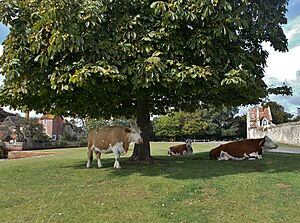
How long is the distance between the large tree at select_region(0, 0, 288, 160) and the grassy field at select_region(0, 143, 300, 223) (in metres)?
2.44

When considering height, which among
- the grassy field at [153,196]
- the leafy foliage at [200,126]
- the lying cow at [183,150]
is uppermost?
the leafy foliage at [200,126]

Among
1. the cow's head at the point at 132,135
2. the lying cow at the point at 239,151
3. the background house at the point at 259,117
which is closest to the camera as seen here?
the cow's head at the point at 132,135

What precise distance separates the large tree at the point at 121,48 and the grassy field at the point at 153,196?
2.44m

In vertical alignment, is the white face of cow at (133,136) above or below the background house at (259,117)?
below

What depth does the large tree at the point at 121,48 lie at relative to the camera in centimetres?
878

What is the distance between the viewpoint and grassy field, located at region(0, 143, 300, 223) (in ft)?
22.3

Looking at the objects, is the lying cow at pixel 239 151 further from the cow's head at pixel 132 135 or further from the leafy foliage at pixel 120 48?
the cow's head at pixel 132 135

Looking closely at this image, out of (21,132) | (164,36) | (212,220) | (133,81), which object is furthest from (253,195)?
A: (21,132)

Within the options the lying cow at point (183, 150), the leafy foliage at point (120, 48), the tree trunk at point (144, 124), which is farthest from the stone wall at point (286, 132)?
the leafy foliage at point (120, 48)

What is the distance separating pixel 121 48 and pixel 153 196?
12.6 ft

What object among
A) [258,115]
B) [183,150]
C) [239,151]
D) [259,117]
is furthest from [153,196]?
[258,115]

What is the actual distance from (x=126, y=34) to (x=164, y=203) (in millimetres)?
4608

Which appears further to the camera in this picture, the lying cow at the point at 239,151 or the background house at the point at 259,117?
the background house at the point at 259,117

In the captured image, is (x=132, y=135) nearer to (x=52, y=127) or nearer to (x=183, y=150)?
(x=183, y=150)
